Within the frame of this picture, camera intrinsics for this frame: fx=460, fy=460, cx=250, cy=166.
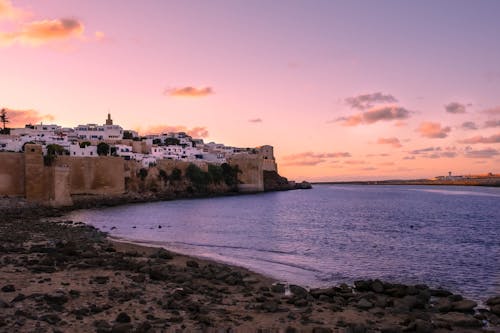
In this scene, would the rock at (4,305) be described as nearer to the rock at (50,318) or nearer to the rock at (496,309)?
the rock at (50,318)

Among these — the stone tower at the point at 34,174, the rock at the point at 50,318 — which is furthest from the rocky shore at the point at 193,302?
the stone tower at the point at 34,174

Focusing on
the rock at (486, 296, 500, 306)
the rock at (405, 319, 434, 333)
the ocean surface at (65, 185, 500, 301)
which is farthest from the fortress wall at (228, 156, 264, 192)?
the rock at (405, 319, 434, 333)

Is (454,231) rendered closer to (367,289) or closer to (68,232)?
(367,289)

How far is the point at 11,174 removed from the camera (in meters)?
41.6

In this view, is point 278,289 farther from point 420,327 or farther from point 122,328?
point 122,328

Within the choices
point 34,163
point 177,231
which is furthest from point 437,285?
point 34,163

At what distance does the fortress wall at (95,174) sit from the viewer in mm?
54062

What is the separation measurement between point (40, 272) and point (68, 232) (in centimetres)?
1276

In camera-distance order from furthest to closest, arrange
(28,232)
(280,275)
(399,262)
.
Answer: (28,232) → (399,262) → (280,275)

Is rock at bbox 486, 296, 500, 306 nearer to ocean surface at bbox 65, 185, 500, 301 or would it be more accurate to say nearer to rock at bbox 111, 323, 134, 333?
ocean surface at bbox 65, 185, 500, 301

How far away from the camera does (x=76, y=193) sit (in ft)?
178

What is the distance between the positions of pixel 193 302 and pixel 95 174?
49.1 meters

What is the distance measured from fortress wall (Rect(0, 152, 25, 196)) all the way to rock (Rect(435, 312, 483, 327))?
39.8 meters

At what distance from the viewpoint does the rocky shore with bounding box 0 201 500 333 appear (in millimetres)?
9164
